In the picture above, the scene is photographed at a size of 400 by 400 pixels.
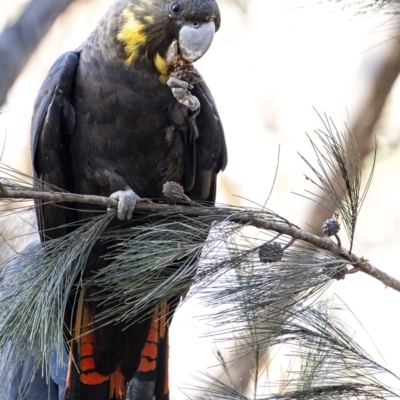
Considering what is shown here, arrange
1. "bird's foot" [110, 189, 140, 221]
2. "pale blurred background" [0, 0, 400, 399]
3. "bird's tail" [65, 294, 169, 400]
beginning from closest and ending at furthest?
"bird's foot" [110, 189, 140, 221]
"bird's tail" [65, 294, 169, 400]
"pale blurred background" [0, 0, 400, 399]

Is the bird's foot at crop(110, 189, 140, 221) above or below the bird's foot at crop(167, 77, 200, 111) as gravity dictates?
below

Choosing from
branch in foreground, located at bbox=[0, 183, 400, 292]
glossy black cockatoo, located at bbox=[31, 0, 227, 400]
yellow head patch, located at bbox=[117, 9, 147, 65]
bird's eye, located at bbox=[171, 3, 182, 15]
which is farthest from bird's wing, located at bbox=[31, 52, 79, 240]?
branch in foreground, located at bbox=[0, 183, 400, 292]

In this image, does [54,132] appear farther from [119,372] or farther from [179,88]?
[119,372]

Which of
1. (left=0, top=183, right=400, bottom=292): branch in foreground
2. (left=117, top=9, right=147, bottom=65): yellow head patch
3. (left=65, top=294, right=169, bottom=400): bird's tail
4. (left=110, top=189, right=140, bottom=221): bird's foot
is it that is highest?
(left=117, top=9, right=147, bottom=65): yellow head patch

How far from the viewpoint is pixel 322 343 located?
3.23 ft

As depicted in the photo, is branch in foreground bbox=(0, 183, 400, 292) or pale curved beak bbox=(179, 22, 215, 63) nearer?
branch in foreground bbox=(0, 183, 400, 292)

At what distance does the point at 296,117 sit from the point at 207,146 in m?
0.86

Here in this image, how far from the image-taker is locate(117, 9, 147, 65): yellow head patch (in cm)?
136

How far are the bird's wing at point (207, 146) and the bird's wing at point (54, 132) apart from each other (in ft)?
0.96

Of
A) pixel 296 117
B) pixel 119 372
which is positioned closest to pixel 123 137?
pixel 119 372

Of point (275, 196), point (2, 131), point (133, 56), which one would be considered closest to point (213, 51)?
point (275, 196)

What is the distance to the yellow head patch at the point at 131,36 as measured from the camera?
1355mm

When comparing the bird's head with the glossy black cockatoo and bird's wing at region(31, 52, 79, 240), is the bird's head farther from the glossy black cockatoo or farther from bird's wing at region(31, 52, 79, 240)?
bird's wing at region(31, 52, 79, 240)

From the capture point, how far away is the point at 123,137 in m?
1.40
